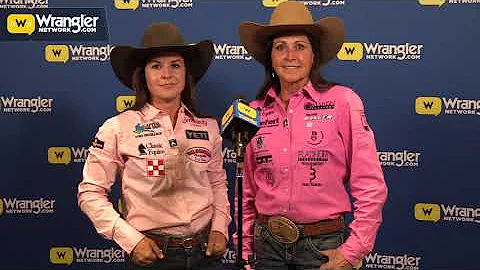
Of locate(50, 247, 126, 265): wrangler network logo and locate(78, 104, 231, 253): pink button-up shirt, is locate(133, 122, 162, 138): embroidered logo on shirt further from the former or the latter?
locate(50, 247, 126, 265): wrangler network logo

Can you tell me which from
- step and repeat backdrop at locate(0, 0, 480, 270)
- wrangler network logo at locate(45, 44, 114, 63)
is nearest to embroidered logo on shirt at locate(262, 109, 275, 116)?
step and repeat backdrop at locate(0, 0, 480, 270)

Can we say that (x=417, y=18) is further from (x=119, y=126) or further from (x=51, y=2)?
(x=51, y=2)

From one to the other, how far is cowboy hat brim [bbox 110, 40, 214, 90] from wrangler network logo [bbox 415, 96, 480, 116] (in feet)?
3.63

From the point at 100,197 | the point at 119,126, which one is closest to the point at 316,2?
the point at 119,126

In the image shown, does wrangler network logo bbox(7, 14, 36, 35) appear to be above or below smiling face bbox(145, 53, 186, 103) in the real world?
above

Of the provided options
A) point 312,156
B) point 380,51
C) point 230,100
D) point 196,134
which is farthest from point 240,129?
point 380,51

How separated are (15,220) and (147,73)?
4.50 ft

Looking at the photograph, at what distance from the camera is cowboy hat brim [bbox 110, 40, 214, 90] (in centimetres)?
206

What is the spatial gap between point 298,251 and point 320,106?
504 millimetres

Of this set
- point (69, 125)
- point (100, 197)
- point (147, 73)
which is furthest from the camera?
point (69, 125)

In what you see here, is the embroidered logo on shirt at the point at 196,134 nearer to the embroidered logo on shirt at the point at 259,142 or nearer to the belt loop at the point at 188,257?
the embroidered logo on shirt at the point at 259,142

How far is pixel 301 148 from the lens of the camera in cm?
191

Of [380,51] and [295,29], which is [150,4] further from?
[380,51]

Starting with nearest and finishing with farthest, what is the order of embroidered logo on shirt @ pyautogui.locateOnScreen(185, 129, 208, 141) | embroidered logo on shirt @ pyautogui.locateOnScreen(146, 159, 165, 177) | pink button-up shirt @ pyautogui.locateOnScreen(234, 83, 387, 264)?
pink button-up shirt @ pyautogui.locateOnScreen(234, 83, 387, 264) < embroidered logo on shirt @ pyautogui.locateOnScreen(146, 159, 165, 177) < embroidered logo on shirt @ pyautogui.locateOnScreen(185, 129, 208, 141)
